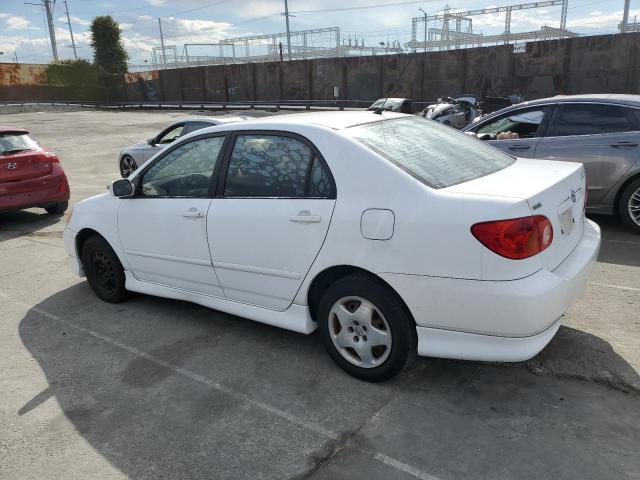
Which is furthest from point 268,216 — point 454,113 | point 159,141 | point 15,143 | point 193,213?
point 454,113

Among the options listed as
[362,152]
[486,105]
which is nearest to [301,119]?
[362,152]

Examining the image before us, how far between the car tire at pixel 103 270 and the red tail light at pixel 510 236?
3311 mm

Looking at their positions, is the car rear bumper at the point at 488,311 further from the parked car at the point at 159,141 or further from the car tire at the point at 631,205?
the parked car at the point at 159,141

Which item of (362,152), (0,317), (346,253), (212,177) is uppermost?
(362,152)

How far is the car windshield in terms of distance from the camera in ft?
26.6

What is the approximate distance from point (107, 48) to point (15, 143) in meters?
43.7

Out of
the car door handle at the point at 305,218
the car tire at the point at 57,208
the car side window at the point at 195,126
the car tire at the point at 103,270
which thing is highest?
the car side window at the point at 195,126

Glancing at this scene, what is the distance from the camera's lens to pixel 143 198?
14.1 ft

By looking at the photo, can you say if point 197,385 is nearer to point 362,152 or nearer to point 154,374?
point 154,374

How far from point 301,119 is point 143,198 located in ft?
5.14

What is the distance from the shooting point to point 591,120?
249 inches

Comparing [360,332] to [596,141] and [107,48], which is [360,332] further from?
[107,48]

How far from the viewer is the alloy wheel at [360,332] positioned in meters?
3.12

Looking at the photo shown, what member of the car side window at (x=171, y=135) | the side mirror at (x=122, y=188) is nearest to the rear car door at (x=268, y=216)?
the side mirror at (x=122, y=188)
